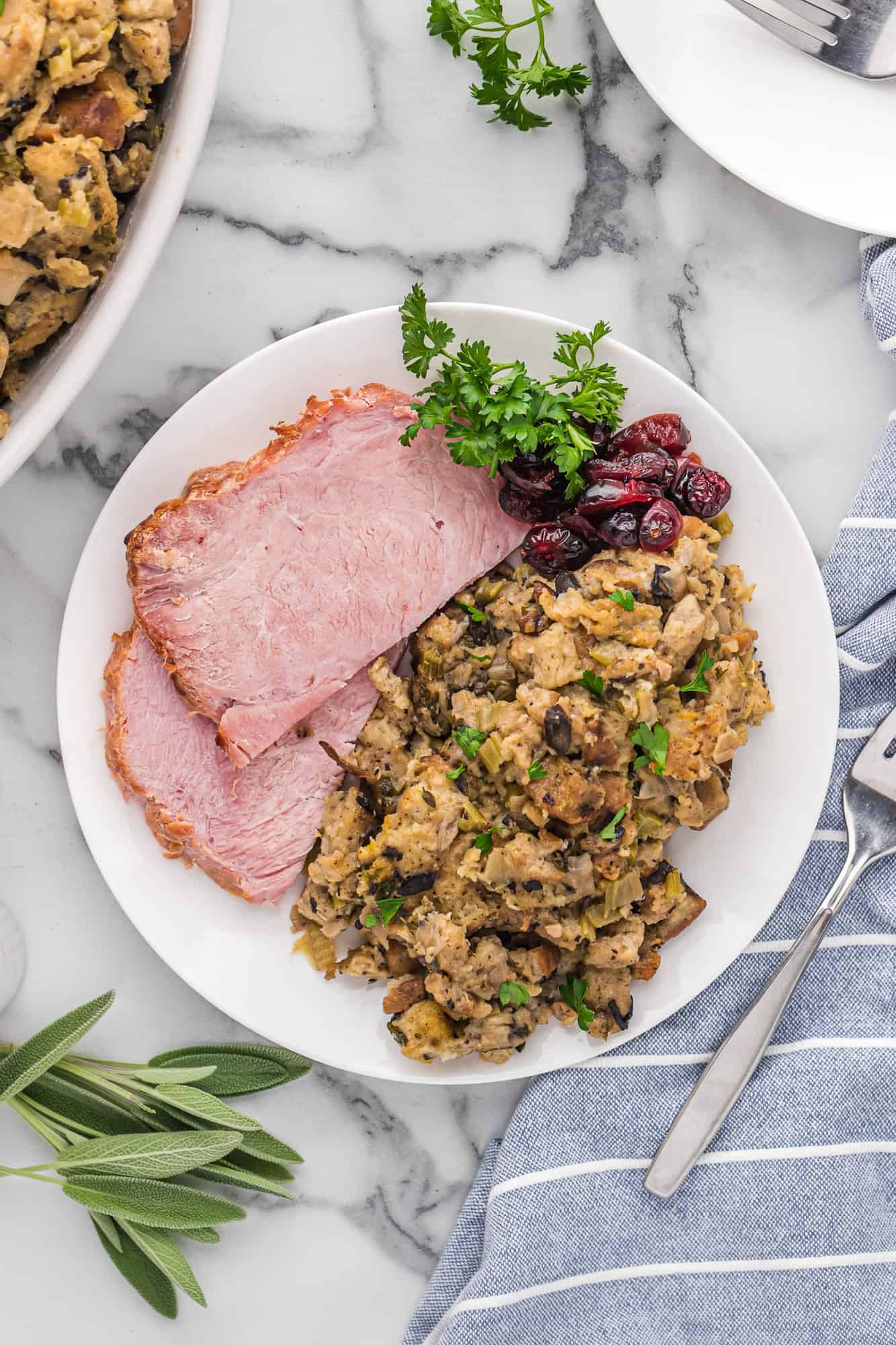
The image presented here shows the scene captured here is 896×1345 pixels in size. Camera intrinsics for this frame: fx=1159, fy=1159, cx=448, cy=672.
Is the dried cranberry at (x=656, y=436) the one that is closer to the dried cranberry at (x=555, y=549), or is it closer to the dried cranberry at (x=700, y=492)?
the dried cranberry at (x=700, y=492)

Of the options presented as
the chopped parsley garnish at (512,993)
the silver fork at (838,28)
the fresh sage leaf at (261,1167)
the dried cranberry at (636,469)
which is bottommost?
the fresh sage leaf at (261,1167)

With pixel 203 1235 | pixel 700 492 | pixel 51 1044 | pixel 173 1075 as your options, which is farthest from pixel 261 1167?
pixel 700 492

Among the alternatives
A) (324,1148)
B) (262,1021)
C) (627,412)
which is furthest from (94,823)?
(627,412)

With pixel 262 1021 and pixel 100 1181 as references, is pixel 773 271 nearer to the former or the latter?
pixel 262 1021

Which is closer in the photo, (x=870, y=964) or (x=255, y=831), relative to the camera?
(x=255, y=831)

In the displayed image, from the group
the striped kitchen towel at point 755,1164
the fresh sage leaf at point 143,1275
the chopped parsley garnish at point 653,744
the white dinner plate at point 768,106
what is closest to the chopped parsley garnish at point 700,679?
the chopped parsley garnish at point 653,744

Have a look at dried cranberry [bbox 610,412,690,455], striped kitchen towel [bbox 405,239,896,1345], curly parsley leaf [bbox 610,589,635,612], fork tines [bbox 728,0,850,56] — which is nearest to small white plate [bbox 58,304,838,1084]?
dried cranberry [bbox 610,412,690,455]
